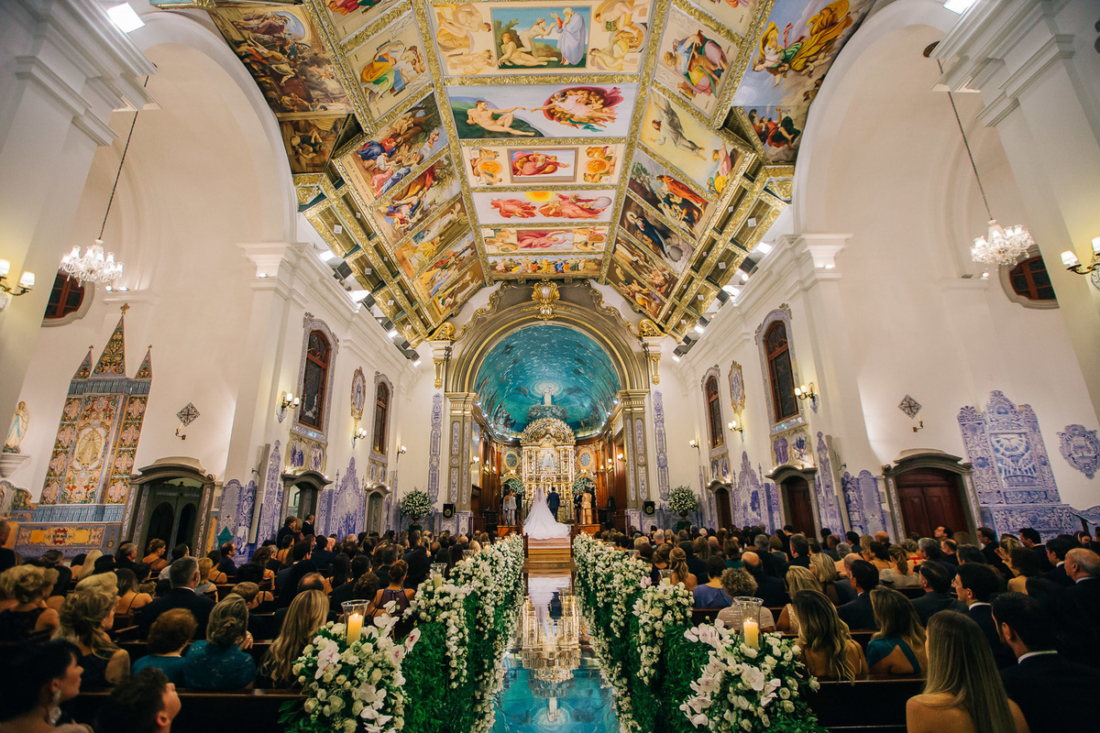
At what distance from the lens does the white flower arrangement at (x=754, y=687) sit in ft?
7.52

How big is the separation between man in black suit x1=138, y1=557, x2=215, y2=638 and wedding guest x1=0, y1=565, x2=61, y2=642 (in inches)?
20.2

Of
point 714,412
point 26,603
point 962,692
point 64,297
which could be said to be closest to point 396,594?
point 26,603

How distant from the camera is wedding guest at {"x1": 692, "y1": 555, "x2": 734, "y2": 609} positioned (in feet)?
14.9

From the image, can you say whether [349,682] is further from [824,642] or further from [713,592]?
[713,592]

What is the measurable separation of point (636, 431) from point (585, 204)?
8.60 meters

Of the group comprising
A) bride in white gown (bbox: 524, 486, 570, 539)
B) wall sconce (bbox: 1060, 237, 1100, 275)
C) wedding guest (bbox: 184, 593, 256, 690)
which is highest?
wall sconce (bbox: 1060, 237, 1100, 275)

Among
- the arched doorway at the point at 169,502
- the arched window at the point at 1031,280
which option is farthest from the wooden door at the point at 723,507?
the arched doorway at the point at 169,502

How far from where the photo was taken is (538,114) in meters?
12.3

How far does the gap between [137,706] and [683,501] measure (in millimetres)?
17603

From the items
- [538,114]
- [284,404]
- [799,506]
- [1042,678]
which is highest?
[538,114]

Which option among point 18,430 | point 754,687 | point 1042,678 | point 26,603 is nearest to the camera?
point 1042,678

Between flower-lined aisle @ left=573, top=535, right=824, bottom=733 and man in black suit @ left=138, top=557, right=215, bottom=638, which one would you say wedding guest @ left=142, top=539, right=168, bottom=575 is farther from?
flower-lined aisle @ left=573, top=535, right=824, bottom=733

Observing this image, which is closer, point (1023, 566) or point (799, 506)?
point (1023, 566)

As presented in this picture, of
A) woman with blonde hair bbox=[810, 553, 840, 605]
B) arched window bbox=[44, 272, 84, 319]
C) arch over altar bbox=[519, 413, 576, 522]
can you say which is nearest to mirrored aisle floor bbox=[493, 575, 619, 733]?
woman with blonde hair bbox=[810, 553, 840, 605]
